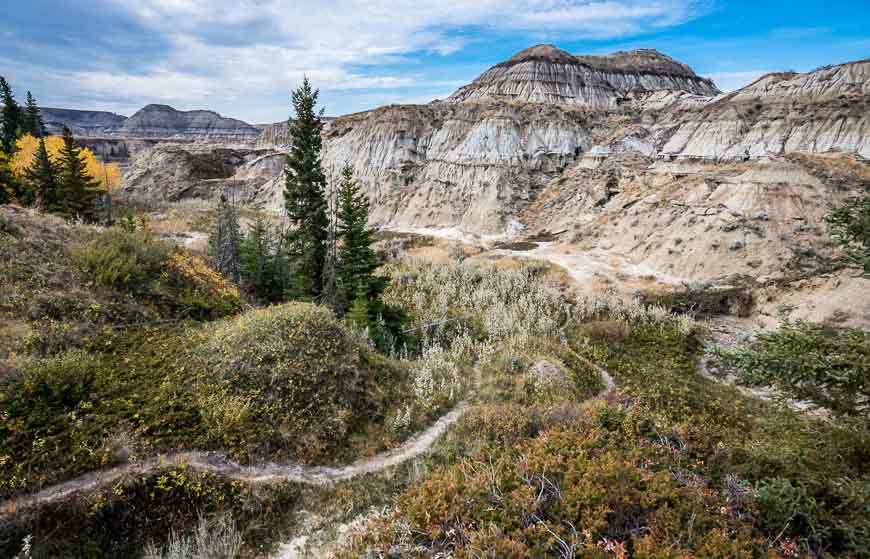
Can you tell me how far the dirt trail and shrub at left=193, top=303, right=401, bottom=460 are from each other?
40cm

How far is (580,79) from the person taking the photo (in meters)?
90.5

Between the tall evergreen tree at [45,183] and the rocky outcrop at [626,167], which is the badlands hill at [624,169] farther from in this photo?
the tall evergreen tree at [45,183]

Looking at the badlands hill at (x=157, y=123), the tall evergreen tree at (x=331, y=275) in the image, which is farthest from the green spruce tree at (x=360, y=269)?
the badlands hill at (x=157, y=123)

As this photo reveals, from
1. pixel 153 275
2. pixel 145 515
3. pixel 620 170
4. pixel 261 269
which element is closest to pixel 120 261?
pixel 153 275

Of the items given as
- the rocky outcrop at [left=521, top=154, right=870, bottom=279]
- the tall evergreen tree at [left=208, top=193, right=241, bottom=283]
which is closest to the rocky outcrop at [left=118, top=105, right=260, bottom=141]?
the tall evergreen tree at [left=208, top=193, right=241, bottom=283]

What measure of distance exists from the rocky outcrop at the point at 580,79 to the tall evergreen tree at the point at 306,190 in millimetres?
66851

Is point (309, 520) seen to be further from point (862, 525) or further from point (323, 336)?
point (862, 525)

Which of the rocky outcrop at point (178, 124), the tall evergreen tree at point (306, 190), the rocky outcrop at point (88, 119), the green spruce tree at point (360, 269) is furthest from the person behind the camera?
the rocky outcrop at point (178, 124)

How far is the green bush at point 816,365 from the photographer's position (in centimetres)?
594

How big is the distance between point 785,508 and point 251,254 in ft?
87.0

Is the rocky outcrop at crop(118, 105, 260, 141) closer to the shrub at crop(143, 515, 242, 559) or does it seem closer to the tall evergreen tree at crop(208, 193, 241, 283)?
the tall evergreen tree at crop(208, 193, 241, 283)

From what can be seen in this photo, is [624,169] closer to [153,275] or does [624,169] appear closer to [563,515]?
[153,275]

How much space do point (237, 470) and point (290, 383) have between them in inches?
91.5

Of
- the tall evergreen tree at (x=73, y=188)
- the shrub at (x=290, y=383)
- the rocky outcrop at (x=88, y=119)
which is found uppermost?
the rocky outcrop at (x=88, y=119)
